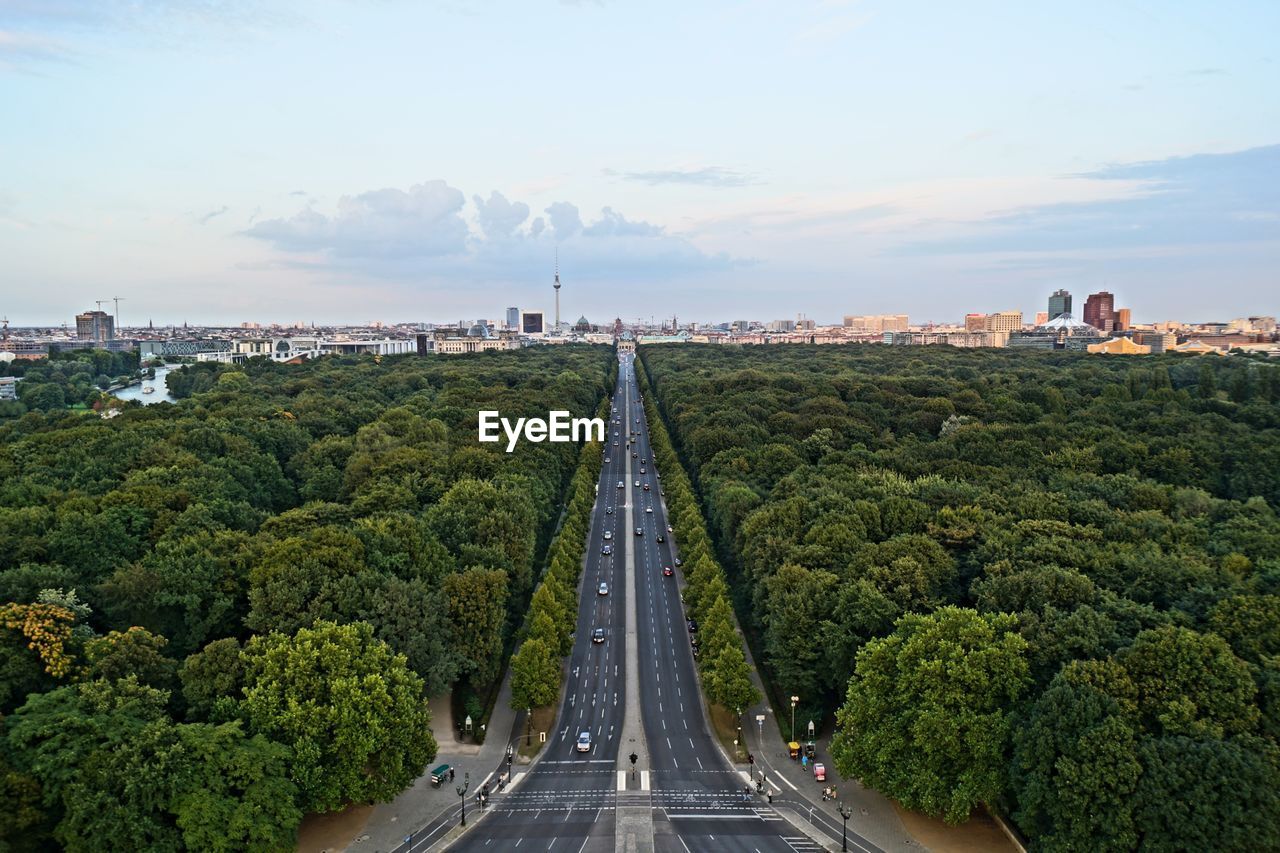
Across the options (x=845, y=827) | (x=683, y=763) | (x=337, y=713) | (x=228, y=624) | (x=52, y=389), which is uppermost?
(x=52, y=389)

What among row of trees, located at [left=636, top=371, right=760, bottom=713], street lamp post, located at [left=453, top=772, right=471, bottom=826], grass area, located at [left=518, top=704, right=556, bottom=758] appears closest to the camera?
street lamp post, located at [left=453, top=772, right=471, bottom=826]

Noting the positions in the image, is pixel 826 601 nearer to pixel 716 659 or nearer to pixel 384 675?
pixel 716 659

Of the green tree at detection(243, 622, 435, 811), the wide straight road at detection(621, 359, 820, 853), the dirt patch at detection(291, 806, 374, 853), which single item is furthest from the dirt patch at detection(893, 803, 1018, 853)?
the dirt patch at detection(291, 806, 374, 853)

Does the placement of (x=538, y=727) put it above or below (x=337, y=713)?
below

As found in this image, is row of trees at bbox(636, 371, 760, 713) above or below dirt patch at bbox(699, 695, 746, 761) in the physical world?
above

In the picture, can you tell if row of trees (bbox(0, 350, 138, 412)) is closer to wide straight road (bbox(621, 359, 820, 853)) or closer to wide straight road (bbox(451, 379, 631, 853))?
wide straight road (bbox(451, 379, 631, 853))

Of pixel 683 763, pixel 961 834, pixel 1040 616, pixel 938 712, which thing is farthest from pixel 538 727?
pixel 1040 616

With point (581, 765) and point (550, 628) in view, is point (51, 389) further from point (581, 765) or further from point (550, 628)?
point (581, 765)

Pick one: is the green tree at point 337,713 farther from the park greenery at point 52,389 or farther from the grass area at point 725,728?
the park greenery at point 52,389
